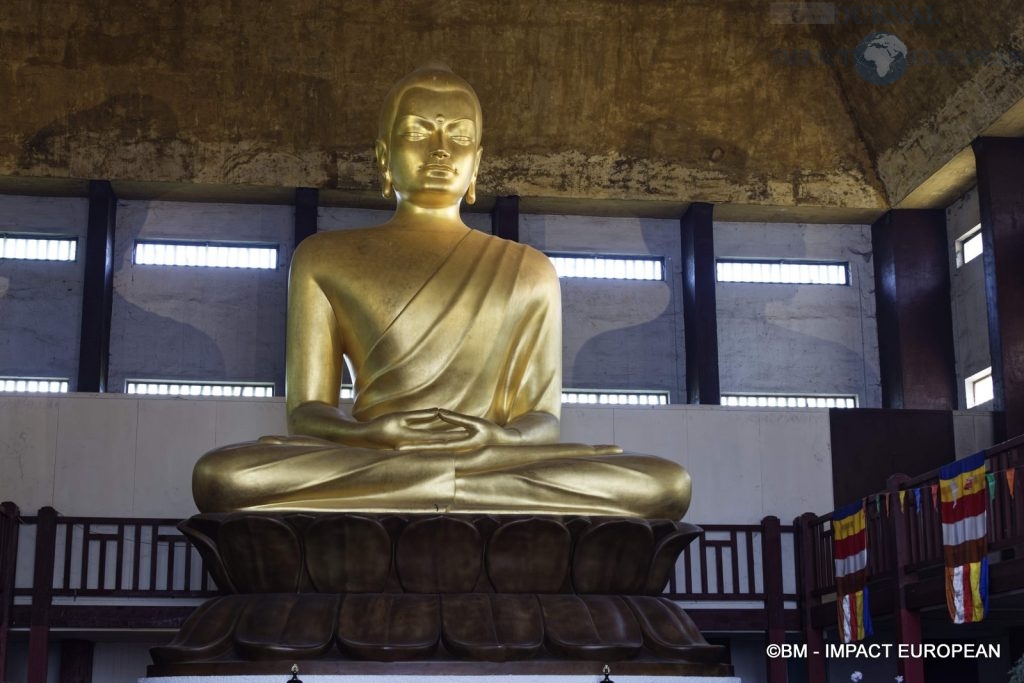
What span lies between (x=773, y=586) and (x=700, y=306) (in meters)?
3.47

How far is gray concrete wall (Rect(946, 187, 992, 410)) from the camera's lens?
10.1 meters

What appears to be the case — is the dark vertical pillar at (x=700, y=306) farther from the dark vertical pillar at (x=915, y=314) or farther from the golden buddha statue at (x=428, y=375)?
the golden buddha statue at (x=428, y=375)

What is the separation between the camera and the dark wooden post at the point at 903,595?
629 cm

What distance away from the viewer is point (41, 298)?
10219 mm

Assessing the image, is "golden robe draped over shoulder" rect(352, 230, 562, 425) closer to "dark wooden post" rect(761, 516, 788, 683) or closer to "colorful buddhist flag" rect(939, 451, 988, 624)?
"colorful buddhist flag" rect(939, 451, 988, 624)

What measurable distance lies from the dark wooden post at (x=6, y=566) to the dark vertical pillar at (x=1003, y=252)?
6314 millimetres

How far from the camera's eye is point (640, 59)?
402 inches

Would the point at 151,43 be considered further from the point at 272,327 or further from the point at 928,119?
the point at 928,119

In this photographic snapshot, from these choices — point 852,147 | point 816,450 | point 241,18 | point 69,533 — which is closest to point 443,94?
point 69,533

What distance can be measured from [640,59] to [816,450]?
3.67 meters

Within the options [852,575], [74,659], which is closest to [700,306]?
[852,575]

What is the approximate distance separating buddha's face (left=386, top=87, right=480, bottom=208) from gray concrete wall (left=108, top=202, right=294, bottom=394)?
19.0 feet

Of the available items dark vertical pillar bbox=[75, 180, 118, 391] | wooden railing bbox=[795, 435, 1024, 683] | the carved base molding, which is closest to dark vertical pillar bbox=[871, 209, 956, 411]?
wooden railing bbox=[795, 435, 1024, 683]

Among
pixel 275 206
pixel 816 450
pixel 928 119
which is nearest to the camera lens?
pixel 816 450
